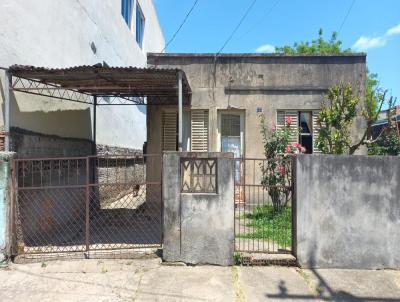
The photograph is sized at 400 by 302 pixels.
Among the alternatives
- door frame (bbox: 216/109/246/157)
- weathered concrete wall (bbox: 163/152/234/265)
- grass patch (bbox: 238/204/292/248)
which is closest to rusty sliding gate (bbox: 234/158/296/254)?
grass patch (bbox: 238/204/292/248)

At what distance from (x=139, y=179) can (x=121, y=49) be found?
206 inches

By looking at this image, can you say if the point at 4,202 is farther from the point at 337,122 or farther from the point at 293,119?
the point at 293,119

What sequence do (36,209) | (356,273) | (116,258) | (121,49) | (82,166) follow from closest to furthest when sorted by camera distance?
1. (356,273)
2. (116,258)
3. (36,209)
4. (82,166)
5. (121,49)

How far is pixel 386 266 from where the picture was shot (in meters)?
5.88

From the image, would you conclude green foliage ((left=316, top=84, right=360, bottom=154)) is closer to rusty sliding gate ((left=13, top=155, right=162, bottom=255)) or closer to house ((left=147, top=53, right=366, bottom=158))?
house ((left=147, top=53, right=366, bottom=158))

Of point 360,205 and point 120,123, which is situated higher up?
point 120,123

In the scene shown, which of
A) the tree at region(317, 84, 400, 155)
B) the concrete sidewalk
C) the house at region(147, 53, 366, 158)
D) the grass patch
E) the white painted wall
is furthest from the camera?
the house at region(147, 53, 366, 158)

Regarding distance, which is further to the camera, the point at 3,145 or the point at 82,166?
the point at 82,166

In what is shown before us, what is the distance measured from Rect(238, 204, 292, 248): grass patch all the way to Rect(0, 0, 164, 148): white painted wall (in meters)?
4.64

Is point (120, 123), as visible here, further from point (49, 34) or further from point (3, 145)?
point (3, 145)

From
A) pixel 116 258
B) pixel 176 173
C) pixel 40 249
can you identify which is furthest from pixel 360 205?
pixel 40 249

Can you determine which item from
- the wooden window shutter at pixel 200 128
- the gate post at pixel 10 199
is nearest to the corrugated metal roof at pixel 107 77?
the wooden window shutter at pixel 200 128

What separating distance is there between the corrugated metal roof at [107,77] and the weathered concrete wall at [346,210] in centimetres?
313

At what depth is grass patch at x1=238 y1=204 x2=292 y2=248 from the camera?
23.7ft
